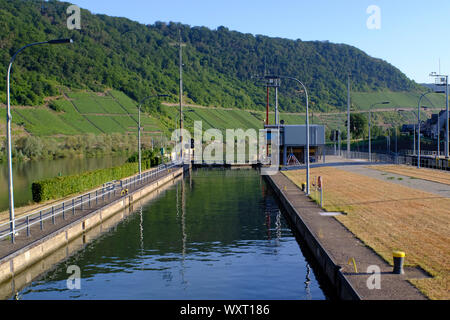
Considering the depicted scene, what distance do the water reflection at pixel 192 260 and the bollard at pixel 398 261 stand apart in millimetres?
2572

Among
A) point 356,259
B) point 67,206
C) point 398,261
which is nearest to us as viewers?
point 398,261

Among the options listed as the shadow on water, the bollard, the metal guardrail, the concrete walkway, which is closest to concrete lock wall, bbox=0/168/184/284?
the metal guardrail

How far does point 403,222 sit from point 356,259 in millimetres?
8499

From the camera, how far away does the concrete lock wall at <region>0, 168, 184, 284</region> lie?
19.4m

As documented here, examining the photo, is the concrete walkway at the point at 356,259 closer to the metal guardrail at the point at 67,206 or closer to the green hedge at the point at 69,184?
the metal guardrail at the point at 67,206

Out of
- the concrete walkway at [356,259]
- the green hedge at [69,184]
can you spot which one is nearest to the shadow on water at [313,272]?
the concrete walkway at [356,259]

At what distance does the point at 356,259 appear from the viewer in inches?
721

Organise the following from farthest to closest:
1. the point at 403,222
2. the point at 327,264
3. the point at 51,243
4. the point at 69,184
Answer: the point at 69,184, the point at 403,222, the point at 51,243, the point at 327,264

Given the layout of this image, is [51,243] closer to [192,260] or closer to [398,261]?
[192,260]

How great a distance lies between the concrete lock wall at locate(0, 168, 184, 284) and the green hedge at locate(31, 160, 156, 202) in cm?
588

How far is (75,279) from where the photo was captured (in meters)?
19.7

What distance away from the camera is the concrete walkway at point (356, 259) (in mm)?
14375

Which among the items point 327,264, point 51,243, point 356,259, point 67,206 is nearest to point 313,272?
point 327,264

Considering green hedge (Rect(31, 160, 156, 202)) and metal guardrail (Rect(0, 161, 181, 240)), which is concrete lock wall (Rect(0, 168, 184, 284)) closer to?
metal guardrail (Rect(0, 161, 181, 240))
